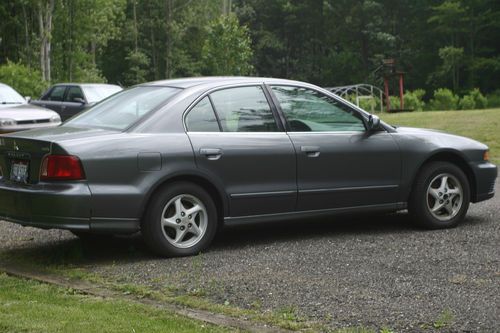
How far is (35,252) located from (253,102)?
2.38 metres

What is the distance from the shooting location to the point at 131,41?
258 feet

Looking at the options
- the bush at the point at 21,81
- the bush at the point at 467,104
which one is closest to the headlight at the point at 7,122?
the bush at the point at 21,81

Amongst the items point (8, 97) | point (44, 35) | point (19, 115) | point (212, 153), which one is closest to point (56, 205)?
point (212, 153)

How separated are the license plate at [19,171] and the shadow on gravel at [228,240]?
2.33ft

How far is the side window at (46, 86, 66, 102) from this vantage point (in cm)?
2509

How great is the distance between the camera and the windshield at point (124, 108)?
24.8 feet

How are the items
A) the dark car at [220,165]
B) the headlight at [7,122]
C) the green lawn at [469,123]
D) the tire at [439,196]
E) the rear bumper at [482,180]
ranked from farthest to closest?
the green lawn at [469,123], the headlight at [7,122], the rear bumper at [482,180], the tire at [439,196], the dark car at [220,165]

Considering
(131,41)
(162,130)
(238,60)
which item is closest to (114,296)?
(162,130)

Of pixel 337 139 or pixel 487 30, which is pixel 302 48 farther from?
pixel 337 139

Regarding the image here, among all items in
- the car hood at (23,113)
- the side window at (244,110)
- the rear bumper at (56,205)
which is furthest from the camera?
the car hood at (23,113)

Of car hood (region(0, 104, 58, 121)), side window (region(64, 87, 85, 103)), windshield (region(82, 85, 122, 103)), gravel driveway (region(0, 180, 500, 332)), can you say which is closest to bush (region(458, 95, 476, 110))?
windshield (region(82, 85, 122, 103))

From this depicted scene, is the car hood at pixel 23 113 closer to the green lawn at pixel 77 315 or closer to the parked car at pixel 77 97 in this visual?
the parked car at pixel 77 97

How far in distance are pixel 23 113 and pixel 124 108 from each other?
10631 mm

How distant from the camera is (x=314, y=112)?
825 cm
